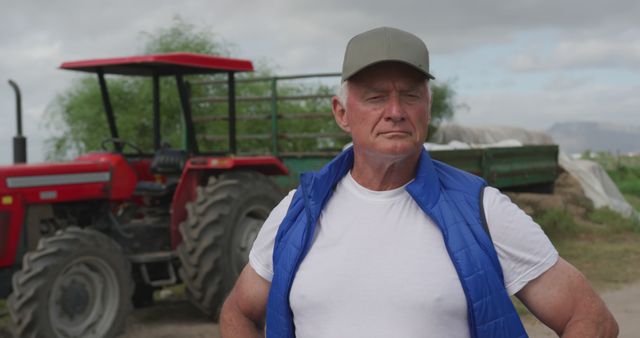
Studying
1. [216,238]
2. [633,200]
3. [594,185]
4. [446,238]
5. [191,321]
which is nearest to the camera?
[446,238]

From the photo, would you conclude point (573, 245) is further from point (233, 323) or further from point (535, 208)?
point (233, 323)

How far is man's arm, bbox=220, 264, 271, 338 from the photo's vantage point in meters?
2.49

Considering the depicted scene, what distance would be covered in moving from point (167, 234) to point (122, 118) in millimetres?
9431

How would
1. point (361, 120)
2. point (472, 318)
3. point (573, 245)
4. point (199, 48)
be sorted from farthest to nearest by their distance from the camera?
1. point (199, 48)
2. point (573, 245)
3. point (361, 120)
4. point (472, 318)

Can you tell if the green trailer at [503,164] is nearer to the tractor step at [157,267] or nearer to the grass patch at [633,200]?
the tractor step at [157,267]

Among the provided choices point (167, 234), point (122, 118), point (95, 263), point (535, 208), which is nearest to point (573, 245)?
point (535, 208)

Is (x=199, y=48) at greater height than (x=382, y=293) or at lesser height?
greater

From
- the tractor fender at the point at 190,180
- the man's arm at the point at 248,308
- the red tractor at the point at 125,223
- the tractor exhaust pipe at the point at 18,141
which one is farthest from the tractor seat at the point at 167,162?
the man's arm at the point at 248,308

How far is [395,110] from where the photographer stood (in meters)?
2.26

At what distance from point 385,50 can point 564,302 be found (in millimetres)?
696

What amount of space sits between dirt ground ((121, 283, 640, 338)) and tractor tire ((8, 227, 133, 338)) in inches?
10.7

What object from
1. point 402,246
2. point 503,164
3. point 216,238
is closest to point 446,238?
point 402,246

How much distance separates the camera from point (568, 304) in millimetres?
2219

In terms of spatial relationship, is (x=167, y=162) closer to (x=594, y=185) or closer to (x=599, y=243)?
(x=599, y=243)
